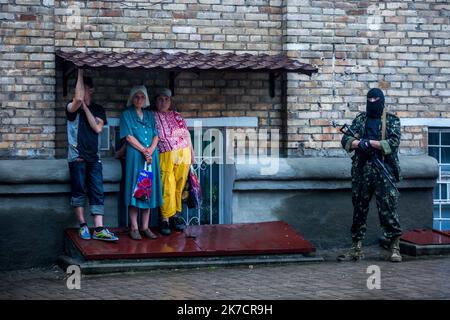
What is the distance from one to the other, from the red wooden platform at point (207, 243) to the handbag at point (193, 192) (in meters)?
0.29

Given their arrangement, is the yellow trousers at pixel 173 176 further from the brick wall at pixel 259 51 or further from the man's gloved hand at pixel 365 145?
the man's gloved hand at pixel 365 145

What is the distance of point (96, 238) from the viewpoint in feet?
34.0

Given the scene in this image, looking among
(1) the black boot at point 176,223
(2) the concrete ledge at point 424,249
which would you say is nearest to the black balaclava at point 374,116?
(2) the concrete ledge at point 424,249

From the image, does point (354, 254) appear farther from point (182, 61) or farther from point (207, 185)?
point (182, 61)

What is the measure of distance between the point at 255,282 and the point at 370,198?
222 cm

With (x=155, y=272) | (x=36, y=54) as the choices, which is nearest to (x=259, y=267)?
(x=155, y=272)

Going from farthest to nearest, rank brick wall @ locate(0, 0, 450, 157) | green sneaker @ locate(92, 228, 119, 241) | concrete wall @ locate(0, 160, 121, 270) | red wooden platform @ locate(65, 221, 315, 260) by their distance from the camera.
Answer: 1. brick wall @ locate(0, 0, 450, 157)
2. concrete wall @ locate(0, 160, 121, 270)
3. green sneaker @ locate(92, 228, 119, 241)
4. red wooden platform @ locate(65, 221, 315, 260)

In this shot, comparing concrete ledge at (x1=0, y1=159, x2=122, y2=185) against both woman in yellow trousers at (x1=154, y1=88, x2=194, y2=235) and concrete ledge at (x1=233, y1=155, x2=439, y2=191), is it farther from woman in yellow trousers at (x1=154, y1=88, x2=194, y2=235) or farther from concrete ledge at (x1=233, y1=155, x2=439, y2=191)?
Result: concrete ledge at (x1=233, y1=155, x2=439, y2=191)

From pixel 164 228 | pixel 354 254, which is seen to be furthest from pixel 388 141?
pixel 164 228

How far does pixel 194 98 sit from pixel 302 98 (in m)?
1.35

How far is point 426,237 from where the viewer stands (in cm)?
1148

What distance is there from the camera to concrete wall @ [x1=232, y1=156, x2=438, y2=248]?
11.4 m

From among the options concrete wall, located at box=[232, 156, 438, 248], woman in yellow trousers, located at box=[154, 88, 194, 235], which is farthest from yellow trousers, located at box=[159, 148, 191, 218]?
concrete wall, located at box=[232, 156, 438, 248]

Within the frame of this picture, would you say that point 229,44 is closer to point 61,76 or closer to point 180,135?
point 180,135
